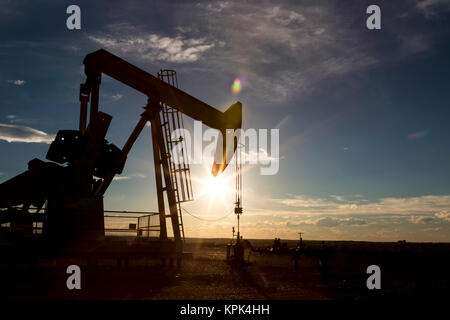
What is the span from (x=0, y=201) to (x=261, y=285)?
35.0 ft

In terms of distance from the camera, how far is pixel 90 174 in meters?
14.8

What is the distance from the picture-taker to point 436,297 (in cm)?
1214

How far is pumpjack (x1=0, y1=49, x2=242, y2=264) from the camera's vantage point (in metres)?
14.1

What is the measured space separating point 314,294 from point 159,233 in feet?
24.6

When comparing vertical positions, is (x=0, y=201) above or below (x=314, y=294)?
above

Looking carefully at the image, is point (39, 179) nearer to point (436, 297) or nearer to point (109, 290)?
point (109, 290)

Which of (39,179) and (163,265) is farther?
(163,265)

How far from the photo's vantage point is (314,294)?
11977 mm

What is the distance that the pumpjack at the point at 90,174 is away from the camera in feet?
46.4
